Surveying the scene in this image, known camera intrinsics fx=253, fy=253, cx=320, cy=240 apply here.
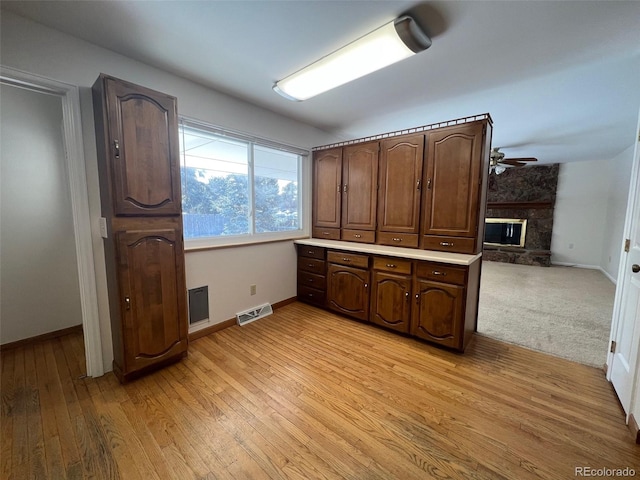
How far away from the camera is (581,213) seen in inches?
231

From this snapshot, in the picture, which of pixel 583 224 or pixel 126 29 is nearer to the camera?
pixel 126 29

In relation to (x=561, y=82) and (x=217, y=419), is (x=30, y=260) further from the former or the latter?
(x=561, y=82)

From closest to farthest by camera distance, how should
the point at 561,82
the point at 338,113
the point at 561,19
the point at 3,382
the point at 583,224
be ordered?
the point at 561,19 → the point at 3,382 → the point at 561,82 → the point at 338,113 → the point at 583,224

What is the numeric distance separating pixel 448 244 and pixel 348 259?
106 cm

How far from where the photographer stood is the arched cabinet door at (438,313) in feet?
7.41

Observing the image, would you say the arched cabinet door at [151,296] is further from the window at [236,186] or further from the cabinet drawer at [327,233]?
the cabinet drawer at [327,233]

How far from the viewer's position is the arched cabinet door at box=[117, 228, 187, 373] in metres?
1.78

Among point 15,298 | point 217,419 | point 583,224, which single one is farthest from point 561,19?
point 583,224

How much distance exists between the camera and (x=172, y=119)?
192 cm

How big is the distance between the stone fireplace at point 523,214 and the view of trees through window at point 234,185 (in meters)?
5.93

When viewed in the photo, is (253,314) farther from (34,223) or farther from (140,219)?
(34,223)

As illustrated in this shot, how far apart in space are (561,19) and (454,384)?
249cm

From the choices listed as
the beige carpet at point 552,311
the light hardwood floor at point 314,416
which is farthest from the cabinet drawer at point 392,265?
the beige carpet at point 552,311

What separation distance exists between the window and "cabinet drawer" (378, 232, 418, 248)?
1221 millimetres
